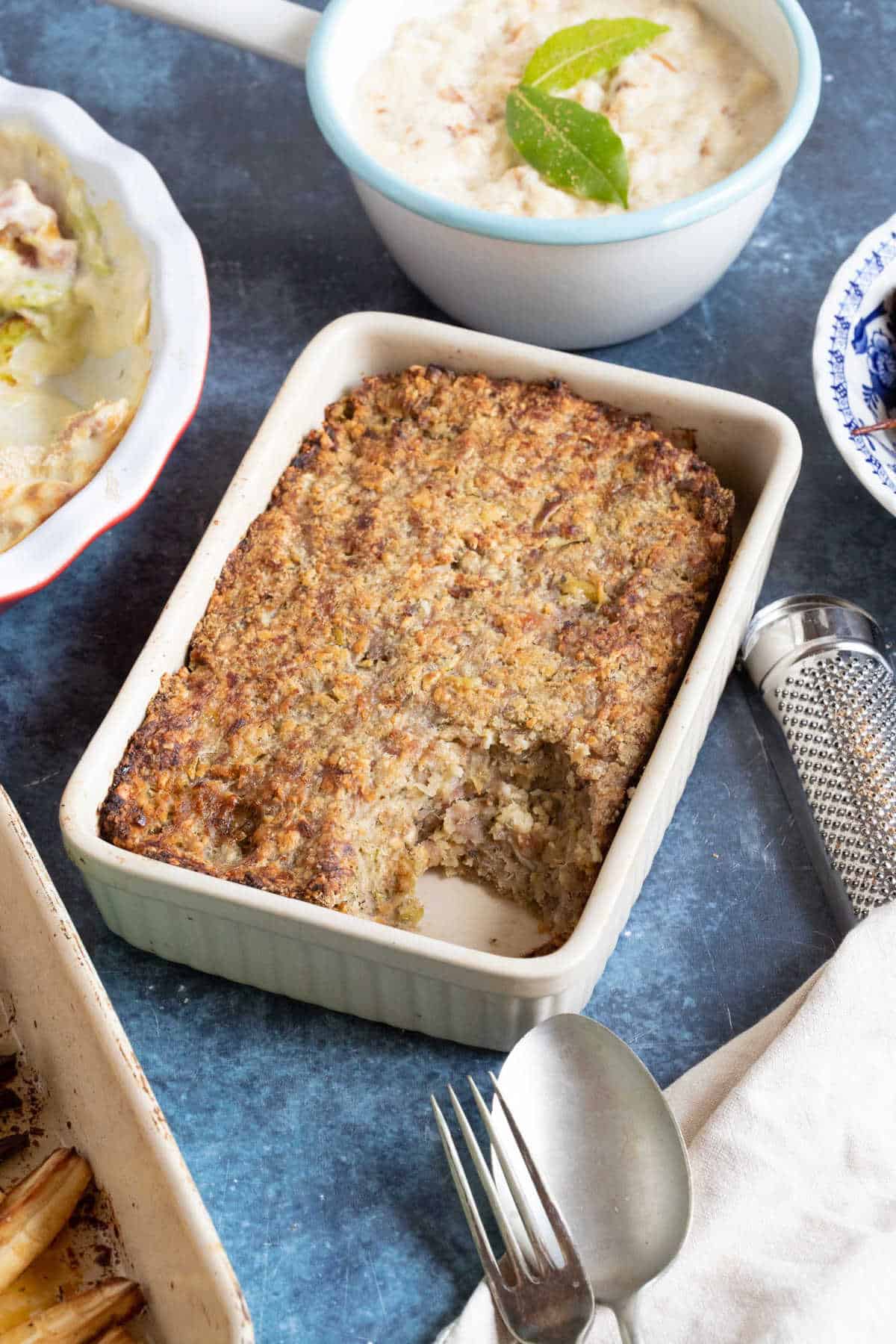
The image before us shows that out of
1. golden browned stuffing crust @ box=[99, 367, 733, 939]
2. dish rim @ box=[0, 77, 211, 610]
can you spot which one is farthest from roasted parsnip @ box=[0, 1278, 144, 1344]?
dish rim @ box=[0, 77, 211, 610]

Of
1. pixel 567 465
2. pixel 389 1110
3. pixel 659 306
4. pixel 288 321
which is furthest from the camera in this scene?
pixel 288 321

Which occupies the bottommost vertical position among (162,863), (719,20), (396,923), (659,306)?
(396,923)

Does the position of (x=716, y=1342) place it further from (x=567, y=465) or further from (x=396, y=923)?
(x=567, y=465)

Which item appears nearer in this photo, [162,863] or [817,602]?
[162,863]

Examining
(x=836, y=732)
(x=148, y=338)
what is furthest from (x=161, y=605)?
(x=836, y=732)

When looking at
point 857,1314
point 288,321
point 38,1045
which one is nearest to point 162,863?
point 38,1045

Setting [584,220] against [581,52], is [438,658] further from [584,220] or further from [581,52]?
[581,52]
